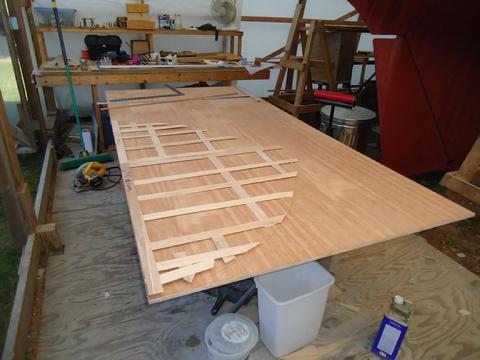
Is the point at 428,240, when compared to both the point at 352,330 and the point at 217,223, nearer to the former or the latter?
the point at 352,330

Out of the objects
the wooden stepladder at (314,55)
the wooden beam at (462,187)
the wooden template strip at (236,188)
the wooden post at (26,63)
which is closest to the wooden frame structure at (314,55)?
the wooden stepladder at (314,55)

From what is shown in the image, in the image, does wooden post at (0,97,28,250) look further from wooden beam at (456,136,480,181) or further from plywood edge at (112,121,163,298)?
wooden beam at (456,136,480,181)

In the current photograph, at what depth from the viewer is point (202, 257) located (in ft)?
3.26

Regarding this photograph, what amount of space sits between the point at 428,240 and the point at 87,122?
4020mm

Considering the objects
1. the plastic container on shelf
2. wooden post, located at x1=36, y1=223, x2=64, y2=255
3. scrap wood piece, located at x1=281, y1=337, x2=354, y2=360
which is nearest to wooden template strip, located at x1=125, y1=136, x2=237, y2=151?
wooden post, located at x1=36, y1=223, x2=64, y2=255

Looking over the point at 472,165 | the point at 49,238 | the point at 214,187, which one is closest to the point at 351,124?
the point at 472,165

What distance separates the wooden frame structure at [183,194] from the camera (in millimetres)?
956

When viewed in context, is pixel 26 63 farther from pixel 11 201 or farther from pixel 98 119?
pixel 11 201

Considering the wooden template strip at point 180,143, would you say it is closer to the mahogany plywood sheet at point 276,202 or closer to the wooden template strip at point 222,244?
the mahogany plywood sheet at point 276,202

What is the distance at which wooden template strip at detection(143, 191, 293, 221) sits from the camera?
1191mm

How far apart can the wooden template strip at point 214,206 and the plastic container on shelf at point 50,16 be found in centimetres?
349

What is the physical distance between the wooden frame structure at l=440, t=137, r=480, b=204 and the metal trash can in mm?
1001

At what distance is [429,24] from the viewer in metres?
2.81

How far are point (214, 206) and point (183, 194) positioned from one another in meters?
0.16
